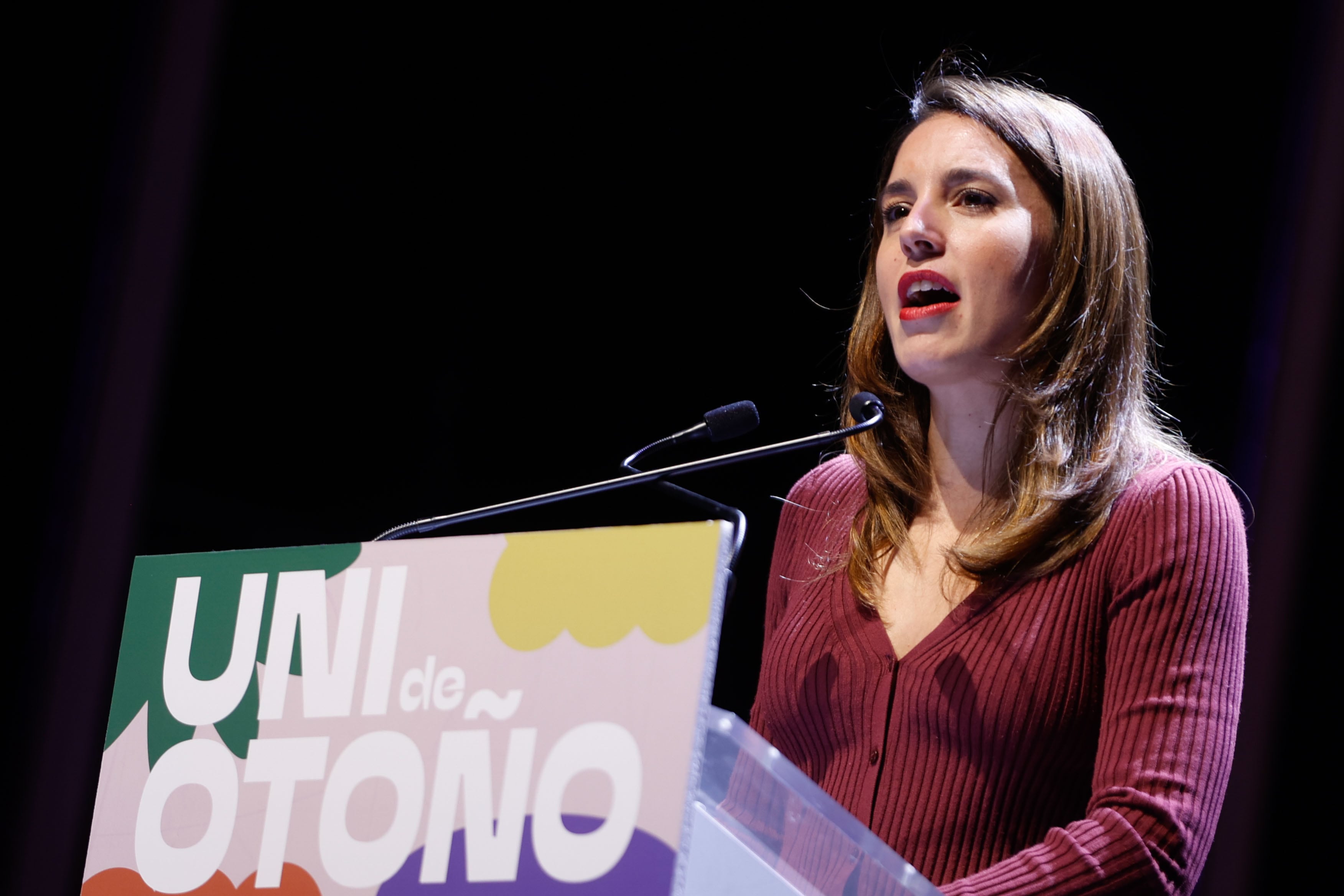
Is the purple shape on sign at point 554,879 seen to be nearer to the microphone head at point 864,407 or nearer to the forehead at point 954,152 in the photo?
the microphone head at point 864,407

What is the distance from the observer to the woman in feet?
3.96

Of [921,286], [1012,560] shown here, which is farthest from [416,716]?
[921,286]

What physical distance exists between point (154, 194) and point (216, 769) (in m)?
2.31

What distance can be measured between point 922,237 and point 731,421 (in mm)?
411

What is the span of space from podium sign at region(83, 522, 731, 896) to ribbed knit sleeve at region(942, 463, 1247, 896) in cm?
44

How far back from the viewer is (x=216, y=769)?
3.10 feet

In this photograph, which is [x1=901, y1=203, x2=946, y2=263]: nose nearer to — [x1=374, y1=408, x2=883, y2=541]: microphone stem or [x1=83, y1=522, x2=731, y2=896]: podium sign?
[x1=374, y1=408, x2=883, y2=541]: microphone stem

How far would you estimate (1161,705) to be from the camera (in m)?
1.20

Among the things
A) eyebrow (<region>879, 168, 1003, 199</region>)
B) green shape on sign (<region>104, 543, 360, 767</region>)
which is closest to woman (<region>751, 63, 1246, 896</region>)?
eyebrow (<region>879, 168, 1003, 199</region>)

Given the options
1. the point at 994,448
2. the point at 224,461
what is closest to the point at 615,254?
the point at 224,461

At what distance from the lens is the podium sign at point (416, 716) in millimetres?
791

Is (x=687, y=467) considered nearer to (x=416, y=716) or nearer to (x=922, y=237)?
(x=416, y=716)

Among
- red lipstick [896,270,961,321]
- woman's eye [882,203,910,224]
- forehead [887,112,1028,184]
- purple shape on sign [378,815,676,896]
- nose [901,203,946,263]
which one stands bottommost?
purple shape on sign [378,815,676,896]

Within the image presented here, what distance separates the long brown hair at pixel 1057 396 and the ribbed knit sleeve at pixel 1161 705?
81 mm
